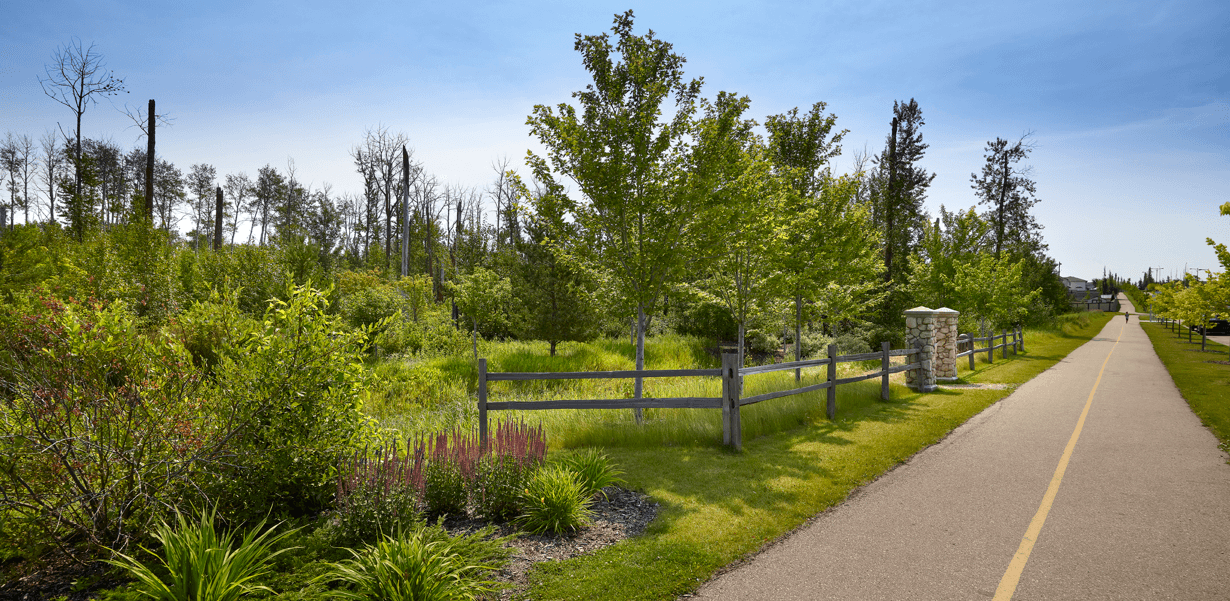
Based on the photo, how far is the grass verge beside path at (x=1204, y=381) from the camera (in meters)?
10.7

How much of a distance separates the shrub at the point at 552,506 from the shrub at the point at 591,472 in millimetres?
371

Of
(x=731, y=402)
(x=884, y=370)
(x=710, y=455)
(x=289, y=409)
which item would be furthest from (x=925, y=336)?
(x=289, y=409)

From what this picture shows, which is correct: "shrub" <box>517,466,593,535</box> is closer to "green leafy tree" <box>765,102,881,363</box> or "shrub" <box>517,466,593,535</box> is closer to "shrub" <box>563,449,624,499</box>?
"shrub" <box>563,449,624,499</box>

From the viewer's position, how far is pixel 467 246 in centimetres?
3419

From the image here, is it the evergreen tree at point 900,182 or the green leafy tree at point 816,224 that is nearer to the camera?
the green leafy tree at point 816,224

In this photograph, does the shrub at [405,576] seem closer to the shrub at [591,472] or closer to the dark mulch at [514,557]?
the dark mulch at [514,557]

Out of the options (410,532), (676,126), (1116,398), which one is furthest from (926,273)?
(410,532)

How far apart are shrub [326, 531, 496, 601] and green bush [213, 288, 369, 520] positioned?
102 cm

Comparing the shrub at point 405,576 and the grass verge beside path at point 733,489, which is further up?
the shrub at point 405,576

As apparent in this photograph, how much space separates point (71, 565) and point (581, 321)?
16459 mm

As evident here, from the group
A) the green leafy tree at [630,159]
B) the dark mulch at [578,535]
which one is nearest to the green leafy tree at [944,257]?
the green leafy tree at [630,159]

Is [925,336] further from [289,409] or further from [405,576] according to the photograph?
[289,409]

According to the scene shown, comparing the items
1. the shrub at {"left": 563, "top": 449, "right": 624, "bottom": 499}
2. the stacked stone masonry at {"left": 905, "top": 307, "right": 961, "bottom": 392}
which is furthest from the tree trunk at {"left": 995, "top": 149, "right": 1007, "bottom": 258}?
the shrub at {"left": 563, "top": 449, "right": 624, "bottom": 499}

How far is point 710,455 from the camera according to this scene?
803 centimetres
